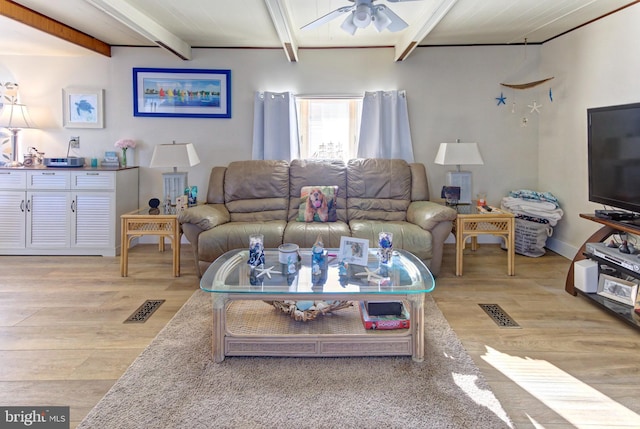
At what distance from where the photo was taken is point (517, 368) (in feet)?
6.63

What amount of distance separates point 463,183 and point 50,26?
4164mm

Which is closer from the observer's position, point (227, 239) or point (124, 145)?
point (227, 239)

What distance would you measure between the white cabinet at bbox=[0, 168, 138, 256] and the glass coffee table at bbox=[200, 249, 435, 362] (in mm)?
2423

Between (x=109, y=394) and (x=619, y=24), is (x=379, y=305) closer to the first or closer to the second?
(x=109, y=394)

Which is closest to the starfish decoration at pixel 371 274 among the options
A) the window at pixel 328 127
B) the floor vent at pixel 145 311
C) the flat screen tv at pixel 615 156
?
the floor vent at pixel 145 311

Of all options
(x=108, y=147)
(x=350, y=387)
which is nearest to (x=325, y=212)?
(x=350, y=387)

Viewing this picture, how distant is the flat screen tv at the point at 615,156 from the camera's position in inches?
103

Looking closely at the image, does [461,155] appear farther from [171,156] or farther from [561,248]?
[171,156]

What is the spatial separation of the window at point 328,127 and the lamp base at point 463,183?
114cm

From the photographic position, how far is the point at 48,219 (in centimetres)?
411

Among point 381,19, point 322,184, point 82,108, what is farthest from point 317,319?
point 82,108

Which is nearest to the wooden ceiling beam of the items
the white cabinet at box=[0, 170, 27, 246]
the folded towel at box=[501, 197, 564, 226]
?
the white cabinet at box=[0, 170, 27, 246]

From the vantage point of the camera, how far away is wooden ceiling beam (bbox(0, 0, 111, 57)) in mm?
3096

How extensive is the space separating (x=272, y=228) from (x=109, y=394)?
72.9 inches
